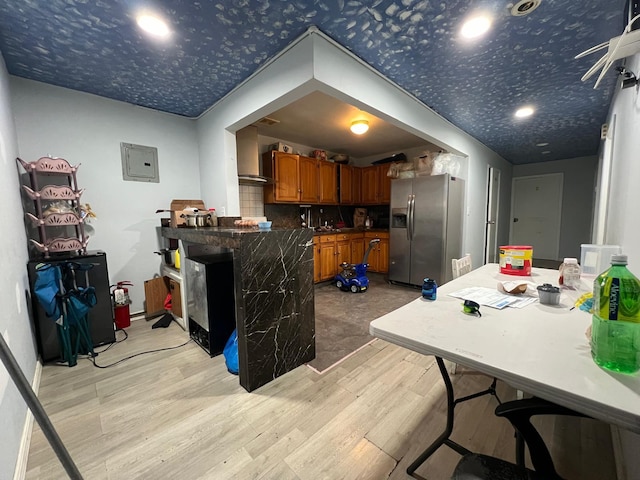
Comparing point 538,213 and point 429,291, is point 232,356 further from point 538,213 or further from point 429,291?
point 538,213

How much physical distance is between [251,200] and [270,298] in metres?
2.67

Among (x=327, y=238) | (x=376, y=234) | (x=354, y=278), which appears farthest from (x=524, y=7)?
(x=376, y=234)

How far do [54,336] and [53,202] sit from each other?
1.17m

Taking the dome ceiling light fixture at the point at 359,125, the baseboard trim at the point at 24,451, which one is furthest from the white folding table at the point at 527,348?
the dome ceiling light fixture at the point at 359,125

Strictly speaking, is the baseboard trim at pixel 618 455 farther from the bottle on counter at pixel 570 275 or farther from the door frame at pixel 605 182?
the door frame at pixel 605 182

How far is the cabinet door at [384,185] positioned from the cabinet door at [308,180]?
1359mm

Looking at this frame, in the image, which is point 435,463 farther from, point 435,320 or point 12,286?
point 12,286

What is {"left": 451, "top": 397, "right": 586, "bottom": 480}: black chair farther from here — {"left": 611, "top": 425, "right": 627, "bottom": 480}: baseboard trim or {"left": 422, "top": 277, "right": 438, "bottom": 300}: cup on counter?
{"left": 611, "top": 425, "right": 627, "bottom": 480}: baseboard trim

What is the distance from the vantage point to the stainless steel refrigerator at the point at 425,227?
12.3ft

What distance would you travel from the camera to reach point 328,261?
4.41 meters

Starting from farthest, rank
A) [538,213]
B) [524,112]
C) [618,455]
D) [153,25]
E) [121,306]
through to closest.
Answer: [538,213], [524,112], [121,306], [153,25], [618,455]

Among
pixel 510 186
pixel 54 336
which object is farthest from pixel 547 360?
pixel 510 186

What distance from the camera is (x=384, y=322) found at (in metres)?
1.02

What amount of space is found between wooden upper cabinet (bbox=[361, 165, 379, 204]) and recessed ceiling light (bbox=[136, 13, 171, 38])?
403cm
